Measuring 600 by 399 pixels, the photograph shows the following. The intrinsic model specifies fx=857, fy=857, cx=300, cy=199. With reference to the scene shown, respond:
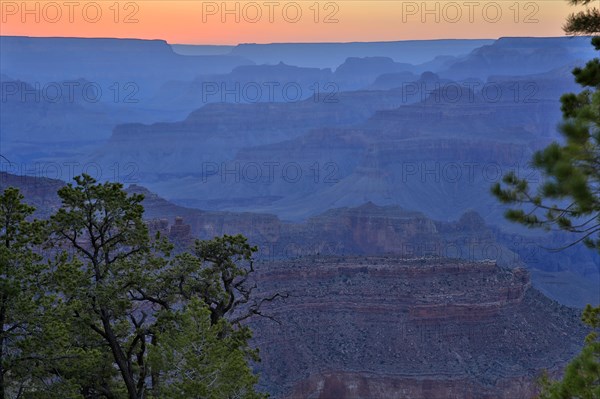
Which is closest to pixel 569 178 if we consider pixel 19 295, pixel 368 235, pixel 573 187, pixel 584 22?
pixel 573 187

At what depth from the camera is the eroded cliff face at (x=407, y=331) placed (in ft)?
131

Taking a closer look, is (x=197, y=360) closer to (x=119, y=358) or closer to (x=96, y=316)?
(x=119, y=358)

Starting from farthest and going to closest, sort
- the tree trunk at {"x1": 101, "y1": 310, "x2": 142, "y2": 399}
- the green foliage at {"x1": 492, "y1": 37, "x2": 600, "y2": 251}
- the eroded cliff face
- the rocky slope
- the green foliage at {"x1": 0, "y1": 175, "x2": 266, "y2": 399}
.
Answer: the rocky slope → the eroded cliff face → the tree trunk at {"x1": 101, "y1": 310, "x2": 142, "y2": 399} → the green foliage at {"x1": 0, "y1": 175, "x2": 266, "y2": 399} → the green foliage at {"x1": 492, "y1": 37, "x2": 600, "y2": 251}

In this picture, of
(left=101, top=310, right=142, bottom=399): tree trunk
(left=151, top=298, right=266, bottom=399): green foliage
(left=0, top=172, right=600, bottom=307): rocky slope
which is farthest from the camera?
(left=0, top=172, right=600, bottom=307): rocky slope

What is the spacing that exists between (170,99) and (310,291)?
158060mm

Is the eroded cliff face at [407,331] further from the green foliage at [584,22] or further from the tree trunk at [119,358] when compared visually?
the green foliage at [584,22]

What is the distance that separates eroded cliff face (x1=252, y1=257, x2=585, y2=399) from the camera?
40000 millimetres

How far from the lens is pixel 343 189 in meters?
107

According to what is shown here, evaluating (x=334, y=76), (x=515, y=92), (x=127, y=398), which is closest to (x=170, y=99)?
(x=334, y=76)

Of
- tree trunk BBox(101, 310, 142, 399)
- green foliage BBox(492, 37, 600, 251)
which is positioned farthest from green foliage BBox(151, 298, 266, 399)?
green foliage BBox(492, 37, 600, 251)

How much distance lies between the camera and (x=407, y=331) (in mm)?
43438

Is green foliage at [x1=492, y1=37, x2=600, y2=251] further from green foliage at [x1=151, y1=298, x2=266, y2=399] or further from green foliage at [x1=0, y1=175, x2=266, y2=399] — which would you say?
green foliage at [x1=0, y1=175, x2=266, y2=399]

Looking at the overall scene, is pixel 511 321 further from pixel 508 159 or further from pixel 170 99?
pixel 170 99

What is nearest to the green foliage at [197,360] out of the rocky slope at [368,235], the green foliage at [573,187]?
the green foliage at [573,187]
